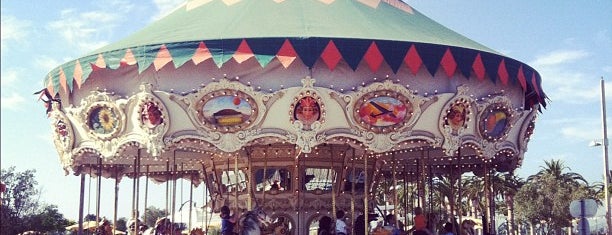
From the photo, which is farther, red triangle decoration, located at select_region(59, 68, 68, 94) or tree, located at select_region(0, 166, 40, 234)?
tree, located at select_region(0, 166, 40, 234)

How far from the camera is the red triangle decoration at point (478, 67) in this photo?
544 inches

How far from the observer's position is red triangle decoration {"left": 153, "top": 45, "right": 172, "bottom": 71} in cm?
1336

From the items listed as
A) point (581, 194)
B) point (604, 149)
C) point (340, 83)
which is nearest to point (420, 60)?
point (340, 83)

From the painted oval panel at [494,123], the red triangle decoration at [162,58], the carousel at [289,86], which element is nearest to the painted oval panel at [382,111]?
the carousel at [289,86]

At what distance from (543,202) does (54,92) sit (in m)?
32.5

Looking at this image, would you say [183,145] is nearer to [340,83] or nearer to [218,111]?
[218,111]

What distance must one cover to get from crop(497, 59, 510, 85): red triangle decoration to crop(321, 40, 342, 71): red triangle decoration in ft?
11.4

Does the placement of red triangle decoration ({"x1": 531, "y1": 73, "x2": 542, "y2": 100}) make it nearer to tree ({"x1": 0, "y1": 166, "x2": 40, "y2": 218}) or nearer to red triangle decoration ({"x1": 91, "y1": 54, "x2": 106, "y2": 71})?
red triangle decoration ({"x1": 91, "y1": 54, "x2": 106, "y2": 71})

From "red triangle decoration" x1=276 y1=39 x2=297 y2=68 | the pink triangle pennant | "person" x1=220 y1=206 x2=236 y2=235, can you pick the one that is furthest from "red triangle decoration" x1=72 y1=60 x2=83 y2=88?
"red triangle decoration" x1=276 y1=39 x2=297 y2=68

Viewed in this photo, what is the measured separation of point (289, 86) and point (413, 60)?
240 centimetres

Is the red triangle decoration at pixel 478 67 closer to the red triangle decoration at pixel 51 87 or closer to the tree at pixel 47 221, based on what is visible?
the red triangle decoration at pixel 51 87

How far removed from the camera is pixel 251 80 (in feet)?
44.6

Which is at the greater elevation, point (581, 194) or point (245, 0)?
point (245, 0)

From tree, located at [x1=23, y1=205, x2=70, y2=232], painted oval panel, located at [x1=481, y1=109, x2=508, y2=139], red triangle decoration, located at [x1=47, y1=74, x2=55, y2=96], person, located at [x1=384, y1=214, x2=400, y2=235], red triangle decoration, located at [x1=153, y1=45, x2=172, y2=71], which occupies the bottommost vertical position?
tree, located at [x1=23, y1=205, x2=70, y2=232]
